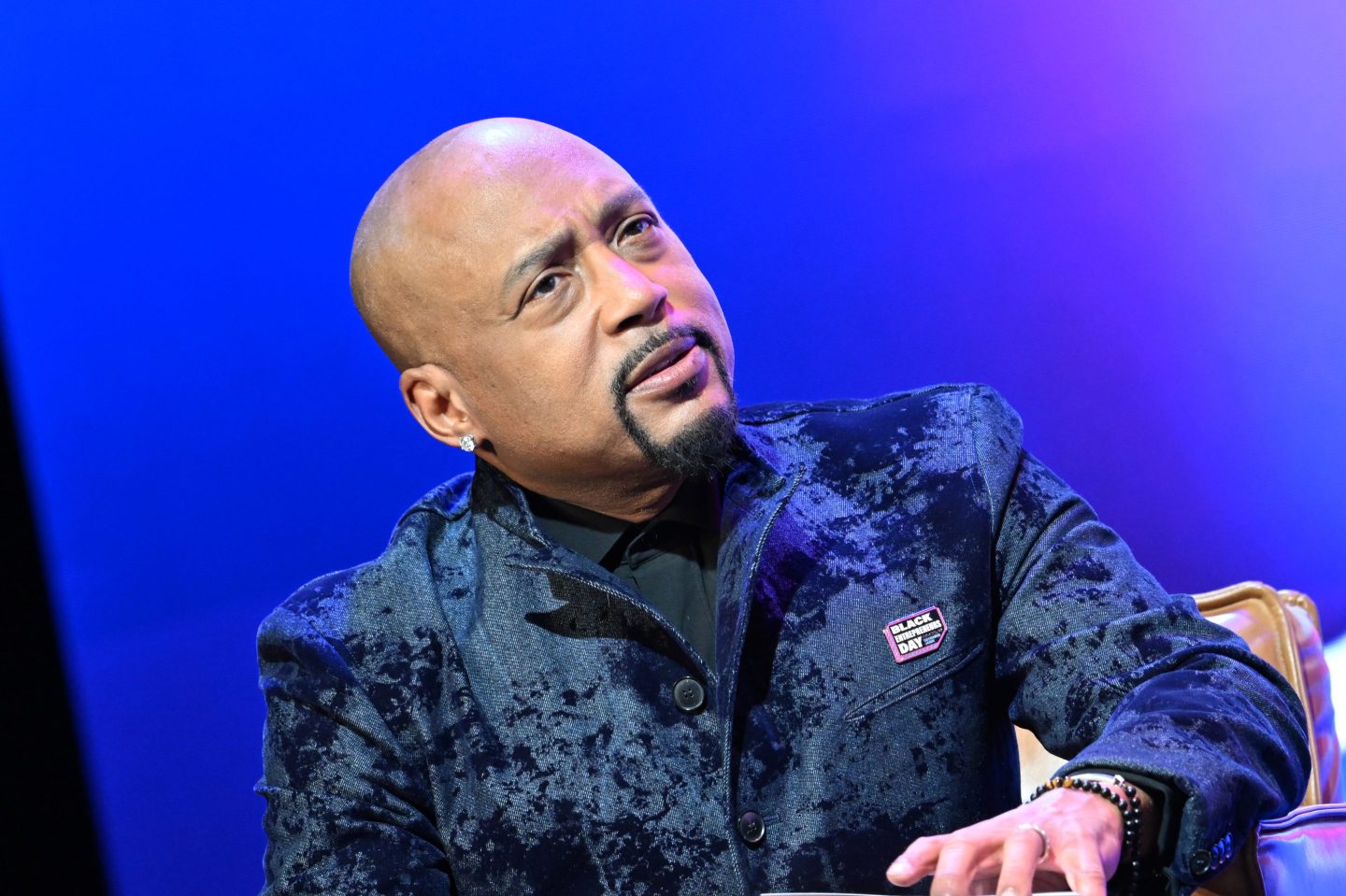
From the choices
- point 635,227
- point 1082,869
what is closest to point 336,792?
point 635,227

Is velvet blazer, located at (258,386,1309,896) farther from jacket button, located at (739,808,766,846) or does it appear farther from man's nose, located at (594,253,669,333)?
man's nose, located at (594,253,669,333)

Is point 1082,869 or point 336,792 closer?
point 1082,869

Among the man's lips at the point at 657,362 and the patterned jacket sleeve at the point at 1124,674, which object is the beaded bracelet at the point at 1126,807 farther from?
the man's lips at the point at 657,362

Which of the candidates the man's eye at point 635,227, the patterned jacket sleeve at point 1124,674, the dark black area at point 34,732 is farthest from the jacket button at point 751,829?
the dark black area at point 34,732

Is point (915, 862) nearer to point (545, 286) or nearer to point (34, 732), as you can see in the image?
point (545, 286)

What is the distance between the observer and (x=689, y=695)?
5.15 feet

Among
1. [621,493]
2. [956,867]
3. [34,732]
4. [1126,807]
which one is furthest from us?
[34,732]

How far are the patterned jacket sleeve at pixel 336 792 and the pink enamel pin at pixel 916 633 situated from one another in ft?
1.87

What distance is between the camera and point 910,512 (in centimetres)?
169

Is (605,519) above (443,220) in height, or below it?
below

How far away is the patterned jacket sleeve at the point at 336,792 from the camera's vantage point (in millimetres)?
1545

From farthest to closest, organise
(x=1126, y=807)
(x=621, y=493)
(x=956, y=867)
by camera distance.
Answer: (x=621, y=493)
(x=1126, y=807)
(x=956, y=867)

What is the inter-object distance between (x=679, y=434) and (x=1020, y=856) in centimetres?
67

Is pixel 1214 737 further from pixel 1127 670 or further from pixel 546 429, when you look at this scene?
pixel 546 429
